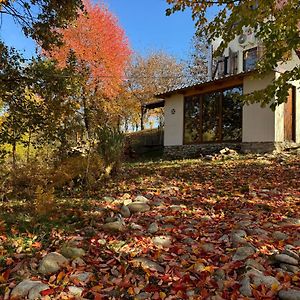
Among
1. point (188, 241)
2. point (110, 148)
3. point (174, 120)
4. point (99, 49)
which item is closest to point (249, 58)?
point (174, 120)

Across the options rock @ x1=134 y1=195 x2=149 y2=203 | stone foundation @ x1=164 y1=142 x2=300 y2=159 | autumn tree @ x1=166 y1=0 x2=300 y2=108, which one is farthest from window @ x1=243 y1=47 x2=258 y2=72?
rock @ x1=134 y1=195 x2=149 y2=203

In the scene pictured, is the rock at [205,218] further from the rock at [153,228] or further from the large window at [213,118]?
the large window at [213,118]

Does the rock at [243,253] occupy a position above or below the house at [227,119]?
below

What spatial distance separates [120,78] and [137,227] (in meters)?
16.6

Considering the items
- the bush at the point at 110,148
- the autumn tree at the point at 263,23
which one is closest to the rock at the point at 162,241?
the bush at the point at 110,148

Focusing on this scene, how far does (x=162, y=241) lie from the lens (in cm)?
330

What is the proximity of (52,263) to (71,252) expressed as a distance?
9.6 inches

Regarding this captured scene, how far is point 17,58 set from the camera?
197 inches

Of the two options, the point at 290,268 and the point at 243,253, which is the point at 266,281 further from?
the point at 243,253

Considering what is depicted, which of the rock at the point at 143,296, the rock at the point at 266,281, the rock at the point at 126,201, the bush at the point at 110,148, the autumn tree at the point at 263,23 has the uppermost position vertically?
the autumn tree at the point at 263,23

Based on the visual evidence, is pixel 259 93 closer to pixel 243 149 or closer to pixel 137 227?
pixel 137 227

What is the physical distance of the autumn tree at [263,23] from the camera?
16.2 feet

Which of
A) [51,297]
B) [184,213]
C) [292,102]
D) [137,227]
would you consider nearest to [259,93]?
[184,213]

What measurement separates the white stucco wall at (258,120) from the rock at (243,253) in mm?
7397
